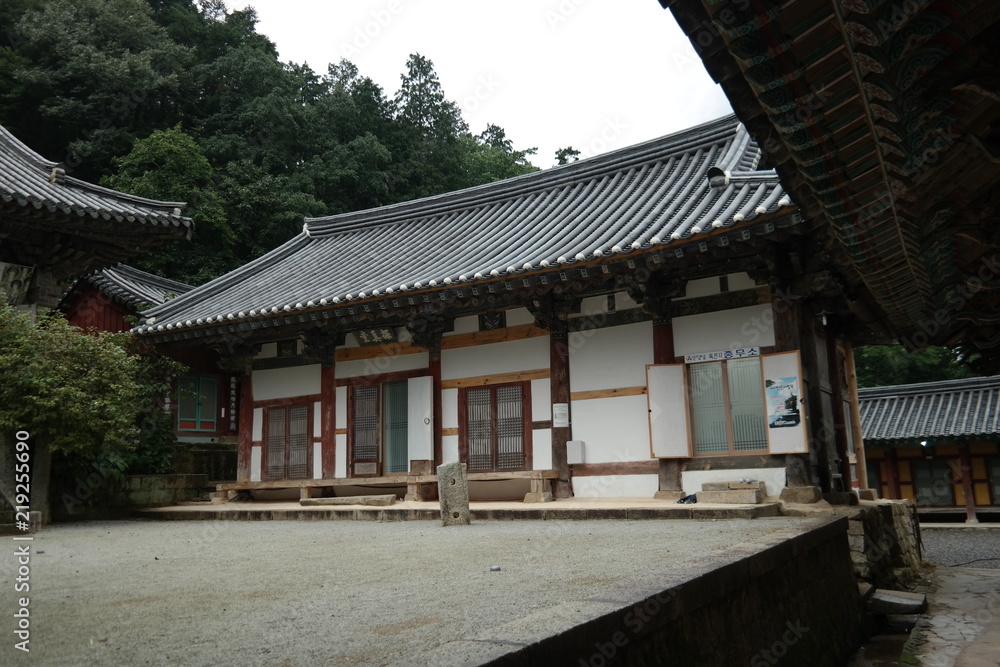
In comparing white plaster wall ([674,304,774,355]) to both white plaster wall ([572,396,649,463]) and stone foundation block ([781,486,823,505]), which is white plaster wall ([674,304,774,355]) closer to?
white plaster wall ([572,396,649,463])

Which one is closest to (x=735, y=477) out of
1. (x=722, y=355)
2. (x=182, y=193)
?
(x=722, y=355)

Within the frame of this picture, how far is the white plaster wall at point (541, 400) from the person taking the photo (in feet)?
36.9

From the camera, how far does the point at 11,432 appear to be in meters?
9.65

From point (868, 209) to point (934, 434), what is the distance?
18.4m

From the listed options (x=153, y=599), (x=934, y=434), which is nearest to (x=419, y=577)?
(x=153, y=599)

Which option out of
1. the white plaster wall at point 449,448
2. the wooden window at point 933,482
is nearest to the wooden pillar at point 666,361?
the white plaster wall at point 449,448

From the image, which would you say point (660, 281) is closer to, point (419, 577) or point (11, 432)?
point (419, 577)

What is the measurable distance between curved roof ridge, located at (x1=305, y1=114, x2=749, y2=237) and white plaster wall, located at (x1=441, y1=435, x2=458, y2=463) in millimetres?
5849

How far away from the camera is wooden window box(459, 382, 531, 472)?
11.4 meters

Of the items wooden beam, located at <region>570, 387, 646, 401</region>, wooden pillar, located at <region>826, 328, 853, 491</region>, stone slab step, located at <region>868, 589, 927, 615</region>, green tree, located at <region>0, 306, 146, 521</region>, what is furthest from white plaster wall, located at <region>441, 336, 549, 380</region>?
stone slab step, located at <region>868, 589, 927, 615</region>

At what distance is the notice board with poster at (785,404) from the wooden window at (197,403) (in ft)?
38.4

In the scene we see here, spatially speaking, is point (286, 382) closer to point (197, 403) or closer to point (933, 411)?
point (197, 403)

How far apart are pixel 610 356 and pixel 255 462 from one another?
716 cm

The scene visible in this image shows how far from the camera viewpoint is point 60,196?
1097 cm
